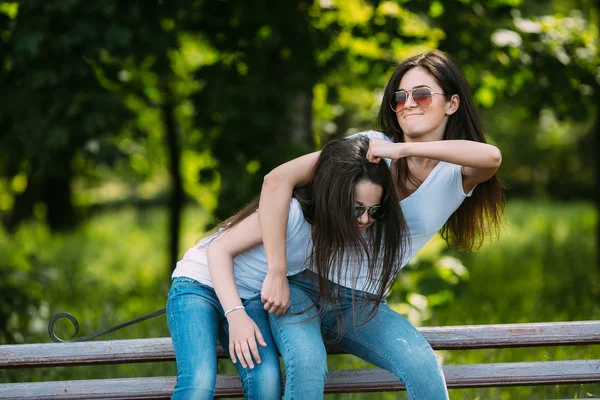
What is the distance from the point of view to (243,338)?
2.46 meters

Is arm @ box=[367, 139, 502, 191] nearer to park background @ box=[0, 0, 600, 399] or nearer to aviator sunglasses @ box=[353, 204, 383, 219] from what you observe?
aviator sunglasses @ box=[353, 204, 383, 219]

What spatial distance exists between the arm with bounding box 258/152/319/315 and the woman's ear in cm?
66

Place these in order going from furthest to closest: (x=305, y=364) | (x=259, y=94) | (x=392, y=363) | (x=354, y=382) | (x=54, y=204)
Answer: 1. (x=54, y=204)
2. (x=259, y=94)
3. (x=354, y=382)
4. (x=392, y=363)
5. (x=305, y=364)

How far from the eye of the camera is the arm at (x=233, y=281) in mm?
2465

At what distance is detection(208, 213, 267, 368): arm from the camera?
2.46m

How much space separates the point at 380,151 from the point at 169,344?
1.07 metres

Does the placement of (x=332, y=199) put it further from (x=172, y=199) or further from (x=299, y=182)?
(x=172, y=199)

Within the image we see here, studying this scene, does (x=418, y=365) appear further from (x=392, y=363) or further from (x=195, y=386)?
(x=195, y=386)

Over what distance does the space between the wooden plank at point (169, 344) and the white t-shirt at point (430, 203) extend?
0.31 meters

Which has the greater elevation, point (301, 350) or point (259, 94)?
point (259, 94)

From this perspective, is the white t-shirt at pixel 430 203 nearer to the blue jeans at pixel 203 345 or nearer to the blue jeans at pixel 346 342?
the blue jeans at pixel 346 342

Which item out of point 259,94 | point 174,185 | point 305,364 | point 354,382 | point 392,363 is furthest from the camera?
point 174,185

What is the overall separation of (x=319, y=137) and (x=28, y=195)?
8.33 metres

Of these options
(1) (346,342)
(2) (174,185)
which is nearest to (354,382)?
(1) (346,342)
